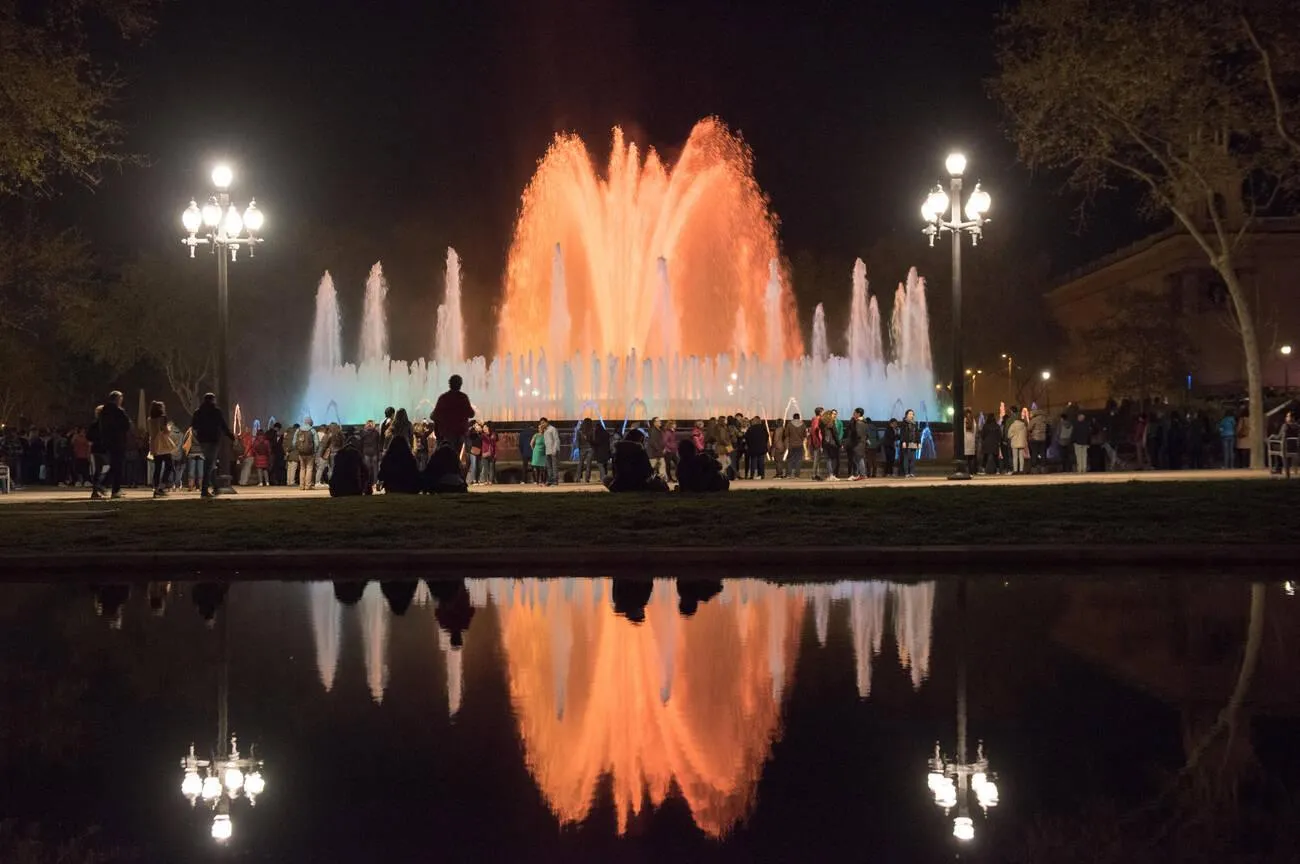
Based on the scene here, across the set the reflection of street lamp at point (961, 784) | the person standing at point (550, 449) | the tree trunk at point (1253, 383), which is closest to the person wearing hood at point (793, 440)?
the person standing at point (550, 449)

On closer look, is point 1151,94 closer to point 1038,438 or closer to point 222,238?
point 1038,438

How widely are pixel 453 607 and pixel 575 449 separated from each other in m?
22.9

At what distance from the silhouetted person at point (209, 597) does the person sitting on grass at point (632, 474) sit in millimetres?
9404

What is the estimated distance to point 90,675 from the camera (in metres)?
8.29

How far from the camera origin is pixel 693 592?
12336 millimetres

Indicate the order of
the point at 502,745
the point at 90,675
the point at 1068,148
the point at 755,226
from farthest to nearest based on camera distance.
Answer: the point at 755,226
the point at 1068,148
the point at 90,675
the point at 502,745

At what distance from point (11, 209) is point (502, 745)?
1746 inches

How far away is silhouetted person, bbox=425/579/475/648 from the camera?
10.0m

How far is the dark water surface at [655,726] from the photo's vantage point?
5.01 metres

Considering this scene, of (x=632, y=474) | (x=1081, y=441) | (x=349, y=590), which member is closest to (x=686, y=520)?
→ (x=632, y=474)

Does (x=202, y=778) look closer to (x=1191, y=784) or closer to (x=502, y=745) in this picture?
(x=502, y=745)

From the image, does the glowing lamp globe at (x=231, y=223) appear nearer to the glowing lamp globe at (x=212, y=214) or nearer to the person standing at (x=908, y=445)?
the glowing lamp globe at (x=212, y=214)

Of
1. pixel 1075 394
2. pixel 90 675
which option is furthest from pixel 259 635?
pixel 1075 394

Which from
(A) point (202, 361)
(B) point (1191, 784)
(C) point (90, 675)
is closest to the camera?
(B) point (1191, 784)
